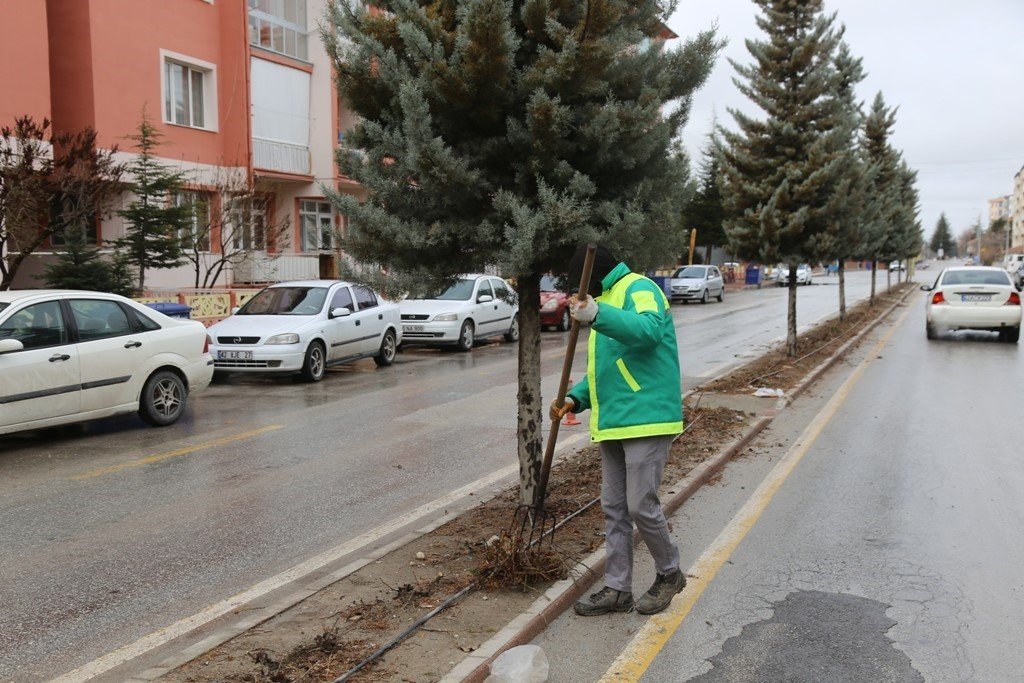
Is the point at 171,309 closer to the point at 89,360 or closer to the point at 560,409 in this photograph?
the point at 89,360

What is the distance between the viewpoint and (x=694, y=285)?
127 ft

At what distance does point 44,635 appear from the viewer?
4508 millimetres

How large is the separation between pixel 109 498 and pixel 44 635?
2857 millimetres

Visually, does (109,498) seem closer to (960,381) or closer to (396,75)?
(396,75)

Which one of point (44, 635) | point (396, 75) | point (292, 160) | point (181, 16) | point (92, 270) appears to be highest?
point (181, 16)

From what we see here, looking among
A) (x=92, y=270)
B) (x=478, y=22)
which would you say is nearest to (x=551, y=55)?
(x=478, y=22)

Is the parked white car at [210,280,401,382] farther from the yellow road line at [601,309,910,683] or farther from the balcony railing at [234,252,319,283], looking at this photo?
the balcony railing at [234,252,319,283]

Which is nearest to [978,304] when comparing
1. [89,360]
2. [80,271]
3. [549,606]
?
[89,360]

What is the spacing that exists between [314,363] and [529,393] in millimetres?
9024

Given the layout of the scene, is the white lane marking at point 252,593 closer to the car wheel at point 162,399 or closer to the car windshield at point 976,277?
the car wheel at point 162,399

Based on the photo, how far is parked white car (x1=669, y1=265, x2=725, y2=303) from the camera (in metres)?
38.7

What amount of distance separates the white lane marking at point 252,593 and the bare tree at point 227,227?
15.0m

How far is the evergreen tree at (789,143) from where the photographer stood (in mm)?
14781

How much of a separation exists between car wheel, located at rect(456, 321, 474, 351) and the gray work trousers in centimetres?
1450
